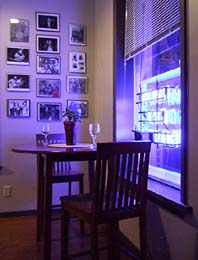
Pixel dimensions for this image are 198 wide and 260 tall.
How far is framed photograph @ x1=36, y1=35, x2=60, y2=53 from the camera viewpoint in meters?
3.69

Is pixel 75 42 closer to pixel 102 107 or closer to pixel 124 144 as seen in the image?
pixel 102 107

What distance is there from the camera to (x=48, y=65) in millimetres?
3730

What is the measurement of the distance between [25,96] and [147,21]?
1.68 metres

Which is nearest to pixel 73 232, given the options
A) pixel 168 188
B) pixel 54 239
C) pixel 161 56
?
pixel 54 239

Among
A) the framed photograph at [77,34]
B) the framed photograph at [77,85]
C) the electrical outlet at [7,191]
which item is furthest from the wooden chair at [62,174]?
the framed photograph at [77,34]

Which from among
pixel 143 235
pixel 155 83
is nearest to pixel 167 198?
pixel 143 235

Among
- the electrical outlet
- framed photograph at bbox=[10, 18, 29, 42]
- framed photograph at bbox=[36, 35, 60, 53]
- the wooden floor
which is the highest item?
framed photograph at bbox=[10, 18, 29, 42]

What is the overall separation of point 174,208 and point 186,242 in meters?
0.20

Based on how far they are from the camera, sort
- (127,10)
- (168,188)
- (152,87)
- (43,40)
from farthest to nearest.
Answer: (43,40) → (127,10) → (152,87) → (168,188)

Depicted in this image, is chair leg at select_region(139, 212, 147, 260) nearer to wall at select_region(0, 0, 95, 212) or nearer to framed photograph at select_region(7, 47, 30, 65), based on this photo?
wall at select_region(0, 0, 95, 212)

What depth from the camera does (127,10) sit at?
117 inches

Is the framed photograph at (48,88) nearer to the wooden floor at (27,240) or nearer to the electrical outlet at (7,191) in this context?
the electrical outlet at (7,191)

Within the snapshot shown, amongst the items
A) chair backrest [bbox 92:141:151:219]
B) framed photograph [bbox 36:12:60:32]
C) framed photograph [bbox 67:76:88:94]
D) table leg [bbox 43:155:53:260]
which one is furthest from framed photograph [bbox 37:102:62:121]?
chair backrest [bbox 92:141:151:219]

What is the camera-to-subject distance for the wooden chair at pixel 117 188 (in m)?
1.83
